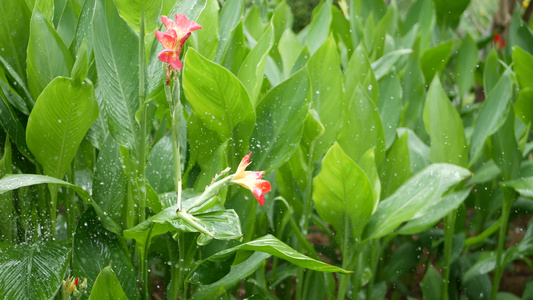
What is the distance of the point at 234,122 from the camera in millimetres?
900

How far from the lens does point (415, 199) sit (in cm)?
99

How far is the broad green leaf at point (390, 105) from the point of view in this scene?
123 cm

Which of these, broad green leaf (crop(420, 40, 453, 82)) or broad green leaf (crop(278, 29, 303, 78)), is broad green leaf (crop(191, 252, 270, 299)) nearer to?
broad green leaf (crop(278, 29, 303, 78))

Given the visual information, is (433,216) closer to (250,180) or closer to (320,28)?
(320,28)

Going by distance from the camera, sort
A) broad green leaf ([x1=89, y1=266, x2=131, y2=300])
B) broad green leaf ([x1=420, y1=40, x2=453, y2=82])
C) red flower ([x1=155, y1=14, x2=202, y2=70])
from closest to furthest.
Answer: red flower ([x1=155, y1=14, x2=202, y2=70]) → broad green leaf ([x1=89, y1=266, x2=131, y2=300]) → broad green leaf ([x1=420, y1=40, x2=453, y2=82])

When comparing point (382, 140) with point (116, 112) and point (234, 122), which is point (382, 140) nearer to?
point (234, 122)

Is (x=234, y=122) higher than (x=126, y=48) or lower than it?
lower

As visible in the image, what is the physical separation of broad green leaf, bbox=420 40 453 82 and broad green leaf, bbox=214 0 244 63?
790 mm

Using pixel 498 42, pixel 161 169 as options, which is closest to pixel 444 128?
pixel 161 169

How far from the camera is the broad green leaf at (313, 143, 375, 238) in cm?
91

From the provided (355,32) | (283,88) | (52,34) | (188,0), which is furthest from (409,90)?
(52,34)

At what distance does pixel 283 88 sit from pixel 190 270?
321 mm

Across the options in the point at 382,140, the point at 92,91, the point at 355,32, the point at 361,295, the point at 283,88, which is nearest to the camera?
the point at 92,91

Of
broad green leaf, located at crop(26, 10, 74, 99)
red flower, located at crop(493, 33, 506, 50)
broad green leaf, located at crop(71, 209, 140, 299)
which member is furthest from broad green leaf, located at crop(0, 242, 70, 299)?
red flower, located at crop(493, 33, 506, 50)
